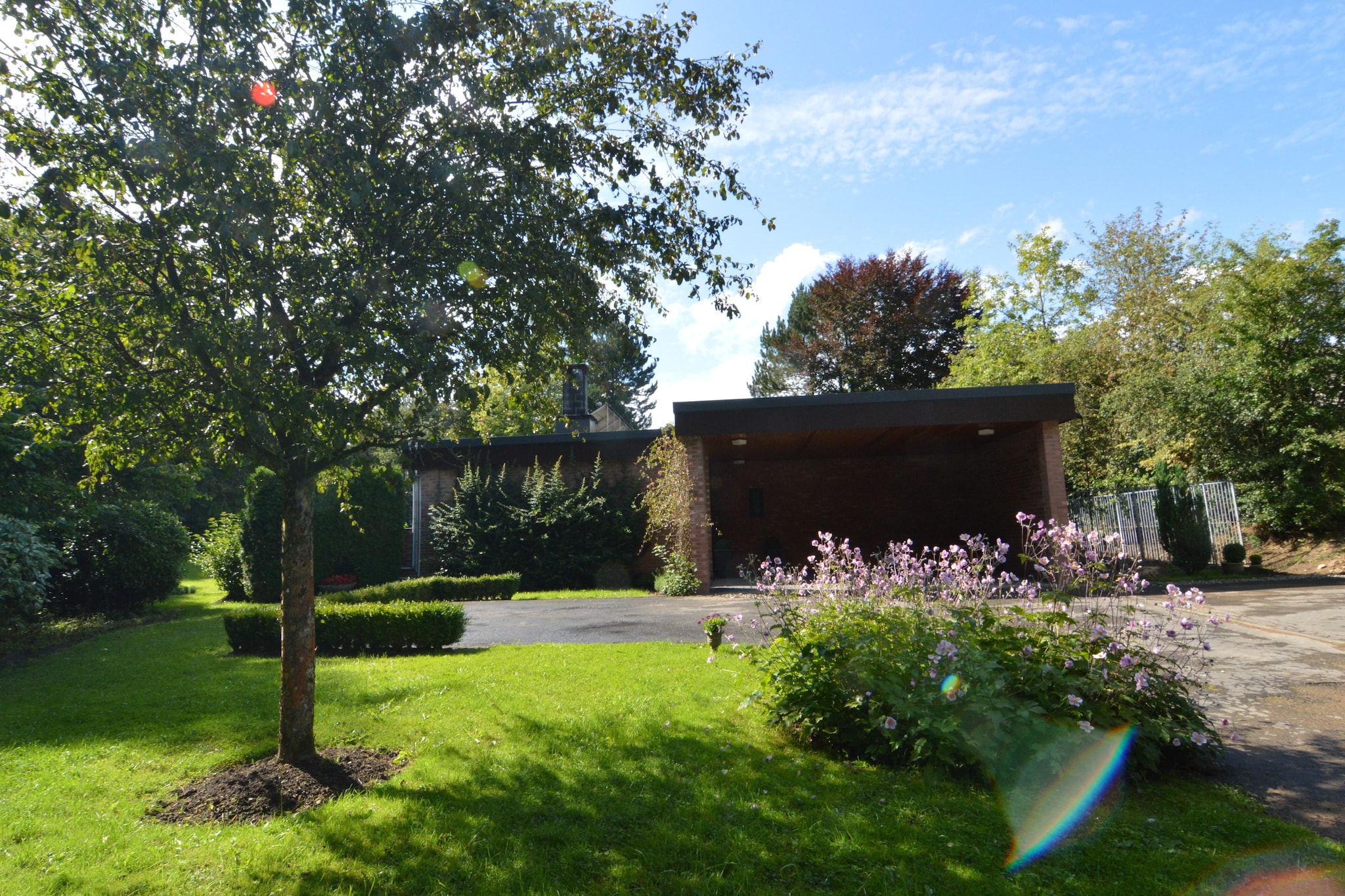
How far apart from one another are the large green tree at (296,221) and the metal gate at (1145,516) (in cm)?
1488

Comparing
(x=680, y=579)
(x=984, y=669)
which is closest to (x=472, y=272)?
(x=984, y=669)

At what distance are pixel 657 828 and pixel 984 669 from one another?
198cm

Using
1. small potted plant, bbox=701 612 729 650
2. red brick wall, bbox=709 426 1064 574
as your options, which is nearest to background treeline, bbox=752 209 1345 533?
red brick wall, bbox=709 426 1064 574

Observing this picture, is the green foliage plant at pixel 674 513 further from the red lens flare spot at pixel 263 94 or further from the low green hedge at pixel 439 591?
the red lens flare spot at pixel 263 94

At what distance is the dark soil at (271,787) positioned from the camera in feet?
13.4

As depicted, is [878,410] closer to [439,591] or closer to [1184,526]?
[1184,526]

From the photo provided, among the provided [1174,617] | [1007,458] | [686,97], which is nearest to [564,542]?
[1007,458]

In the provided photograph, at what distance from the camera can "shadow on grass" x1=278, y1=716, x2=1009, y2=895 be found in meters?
3.11

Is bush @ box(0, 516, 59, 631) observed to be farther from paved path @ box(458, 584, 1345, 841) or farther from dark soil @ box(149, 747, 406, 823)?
dark soil @ box(149, 747, 406, 823)

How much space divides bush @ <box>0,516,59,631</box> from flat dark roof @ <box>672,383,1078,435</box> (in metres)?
9.76

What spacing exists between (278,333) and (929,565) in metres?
4.43

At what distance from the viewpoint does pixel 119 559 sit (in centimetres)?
1263

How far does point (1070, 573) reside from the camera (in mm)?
4539

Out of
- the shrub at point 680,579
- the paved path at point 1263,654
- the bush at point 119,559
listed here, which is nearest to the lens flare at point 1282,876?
the paved path at point 1263,654
